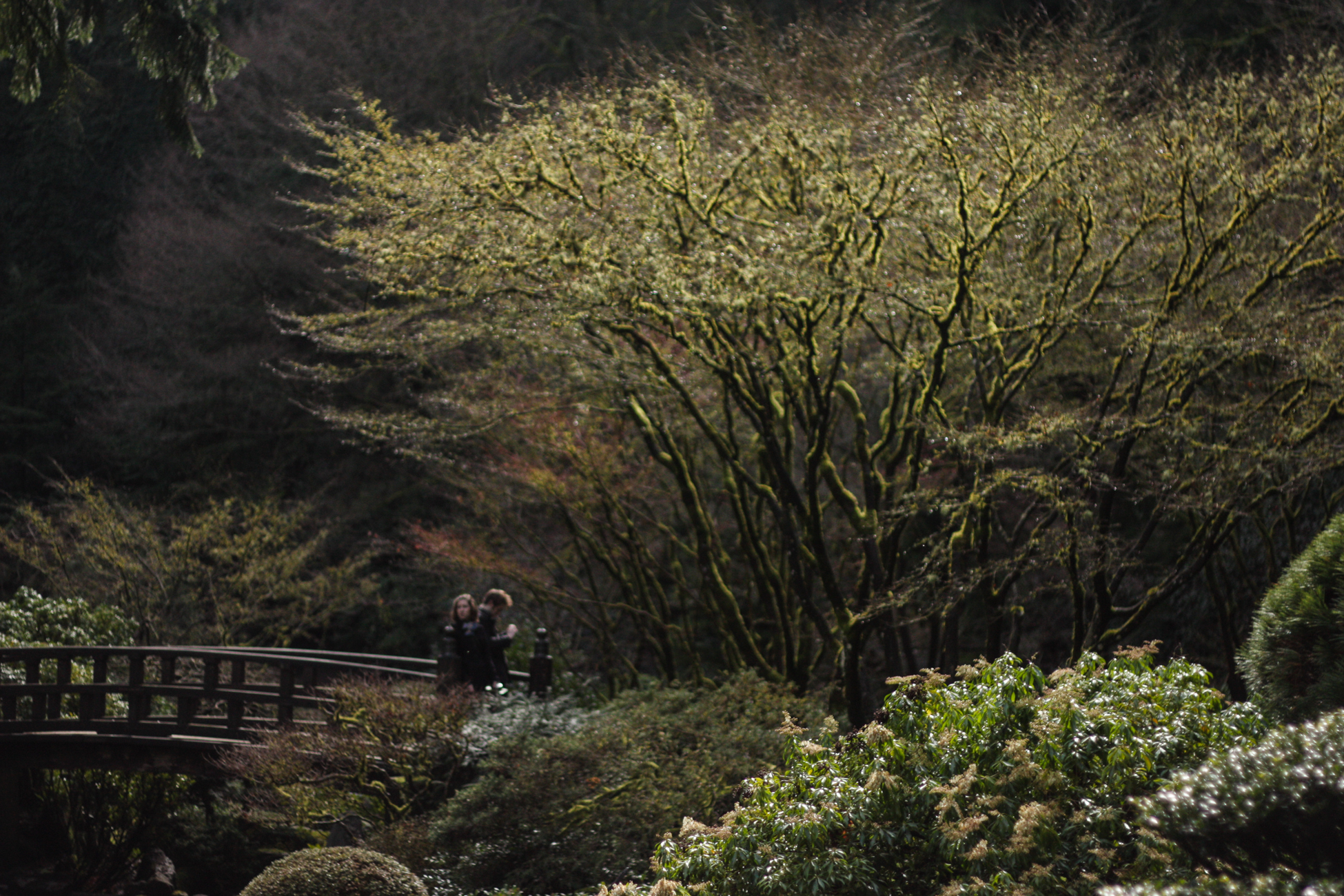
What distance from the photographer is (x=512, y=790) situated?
6.88 meters

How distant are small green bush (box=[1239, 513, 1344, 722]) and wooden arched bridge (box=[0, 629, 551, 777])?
23.9 ft

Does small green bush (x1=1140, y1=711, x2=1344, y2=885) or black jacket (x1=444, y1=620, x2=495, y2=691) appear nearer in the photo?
small green bush (x1=1140, y1=711, x2=1344, y2=885)

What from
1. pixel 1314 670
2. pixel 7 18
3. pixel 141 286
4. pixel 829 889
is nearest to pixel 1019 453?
pixel 1314 670

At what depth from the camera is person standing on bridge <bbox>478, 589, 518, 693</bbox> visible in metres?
9.60

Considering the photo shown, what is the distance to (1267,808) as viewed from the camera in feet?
7.22

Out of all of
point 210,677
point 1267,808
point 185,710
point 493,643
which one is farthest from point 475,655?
point 1267,808

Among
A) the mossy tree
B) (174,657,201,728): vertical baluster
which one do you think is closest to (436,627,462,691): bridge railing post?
the mossy tree

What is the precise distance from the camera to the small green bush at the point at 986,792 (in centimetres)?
306

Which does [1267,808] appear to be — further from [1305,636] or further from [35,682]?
[35,682]

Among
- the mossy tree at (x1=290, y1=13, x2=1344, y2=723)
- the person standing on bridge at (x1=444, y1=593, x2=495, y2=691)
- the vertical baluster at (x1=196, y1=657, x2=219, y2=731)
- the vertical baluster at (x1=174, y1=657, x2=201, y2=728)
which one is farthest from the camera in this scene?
the vertical baluster at (x1=174, y1=657, x2=201, y2=728)

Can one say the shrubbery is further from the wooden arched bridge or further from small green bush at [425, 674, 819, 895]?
the wooden arched bridge

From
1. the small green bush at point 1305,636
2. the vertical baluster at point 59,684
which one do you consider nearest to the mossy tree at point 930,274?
the small green bush at point 1305,636

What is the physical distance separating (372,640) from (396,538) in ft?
5.54

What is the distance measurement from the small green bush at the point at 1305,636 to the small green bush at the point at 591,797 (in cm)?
298
